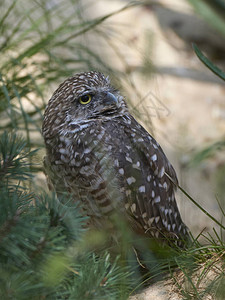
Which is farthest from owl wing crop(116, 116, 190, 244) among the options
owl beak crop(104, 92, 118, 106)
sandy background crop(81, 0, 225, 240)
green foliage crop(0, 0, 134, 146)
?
sandy background crop(81, 0, 225, 240)

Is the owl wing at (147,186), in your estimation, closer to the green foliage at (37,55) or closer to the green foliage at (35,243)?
the green foliage at (37,55)

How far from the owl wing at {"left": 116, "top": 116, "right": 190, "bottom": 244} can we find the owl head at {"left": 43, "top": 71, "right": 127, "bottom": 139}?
159mm

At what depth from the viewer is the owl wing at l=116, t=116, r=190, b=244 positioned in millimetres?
2643

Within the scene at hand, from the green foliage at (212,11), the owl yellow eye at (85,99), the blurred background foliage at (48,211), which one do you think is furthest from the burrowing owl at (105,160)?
the green foliage at (212,11)

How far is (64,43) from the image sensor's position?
3.45 m

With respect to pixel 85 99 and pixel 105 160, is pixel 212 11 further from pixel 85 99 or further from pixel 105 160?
pixel 105 160

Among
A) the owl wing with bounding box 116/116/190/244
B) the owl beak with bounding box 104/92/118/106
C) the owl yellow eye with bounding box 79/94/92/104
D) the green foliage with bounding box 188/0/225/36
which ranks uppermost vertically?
the green foliage with bounding box 188/0/225/36

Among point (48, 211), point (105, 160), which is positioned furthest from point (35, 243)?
point (105, 160)

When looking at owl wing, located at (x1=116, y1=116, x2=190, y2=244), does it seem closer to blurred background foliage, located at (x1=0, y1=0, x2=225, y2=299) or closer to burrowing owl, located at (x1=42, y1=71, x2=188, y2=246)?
burrowing owl, located at (x1=42, y1=71, x2=188, y2=246)

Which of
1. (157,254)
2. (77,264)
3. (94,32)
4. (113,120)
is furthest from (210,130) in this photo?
(77,264)

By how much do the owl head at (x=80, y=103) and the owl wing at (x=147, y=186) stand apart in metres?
0.16

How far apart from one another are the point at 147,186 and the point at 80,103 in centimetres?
60

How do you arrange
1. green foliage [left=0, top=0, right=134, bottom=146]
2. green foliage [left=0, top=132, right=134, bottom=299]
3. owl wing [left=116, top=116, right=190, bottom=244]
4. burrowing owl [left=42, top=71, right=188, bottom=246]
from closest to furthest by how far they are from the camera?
1. green foliage [left=0, top=132, right=134, bottom=299]
2. burrowing owl [left=42, top=71, right=188, bottom=246]
3. owl wing [left=116, top=116, right=190, bottom=244]
4. green foliage [left=0, top=0, right=134, bottom=146]

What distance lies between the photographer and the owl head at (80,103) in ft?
8.97
